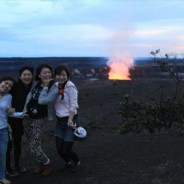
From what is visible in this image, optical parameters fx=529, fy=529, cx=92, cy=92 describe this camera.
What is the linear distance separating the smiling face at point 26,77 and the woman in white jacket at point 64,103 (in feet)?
1.34

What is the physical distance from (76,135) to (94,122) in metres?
13.5

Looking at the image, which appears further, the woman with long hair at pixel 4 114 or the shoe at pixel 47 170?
the shoe at pixel 47 170

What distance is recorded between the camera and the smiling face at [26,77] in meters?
8.51

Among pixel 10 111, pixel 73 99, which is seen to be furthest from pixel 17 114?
pixel 73 99

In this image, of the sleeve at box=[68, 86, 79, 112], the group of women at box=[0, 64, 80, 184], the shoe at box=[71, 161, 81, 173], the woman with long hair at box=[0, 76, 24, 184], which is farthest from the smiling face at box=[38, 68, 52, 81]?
the shoe at box=[71, 161, 81, 173]

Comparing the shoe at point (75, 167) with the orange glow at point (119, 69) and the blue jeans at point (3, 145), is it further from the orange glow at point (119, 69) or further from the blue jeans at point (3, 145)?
the orange glow at point (119, 69)

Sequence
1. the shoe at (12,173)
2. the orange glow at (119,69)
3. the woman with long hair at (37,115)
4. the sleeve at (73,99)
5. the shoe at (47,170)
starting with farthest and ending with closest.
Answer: the orange glow at (119,69) < the shoe at (12,173) < the shoe at (47,170) < the woman with long hair at (37,115) < the sleeve at (73,99)

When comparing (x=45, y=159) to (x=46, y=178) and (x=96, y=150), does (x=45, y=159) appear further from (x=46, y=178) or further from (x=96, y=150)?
(x=96, y=150)

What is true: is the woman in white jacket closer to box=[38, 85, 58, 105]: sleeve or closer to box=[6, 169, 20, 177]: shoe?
box=[38, 85, 58, 105]: sleeve

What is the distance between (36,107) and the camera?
840 cm

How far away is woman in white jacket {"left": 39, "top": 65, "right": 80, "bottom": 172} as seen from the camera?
8.20 m

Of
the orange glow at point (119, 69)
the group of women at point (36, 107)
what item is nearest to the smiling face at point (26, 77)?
the group of women at point (36, 107)

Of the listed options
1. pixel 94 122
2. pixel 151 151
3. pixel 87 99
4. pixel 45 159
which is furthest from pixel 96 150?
pixel 87 99

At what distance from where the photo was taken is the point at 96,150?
1026 centimetres
